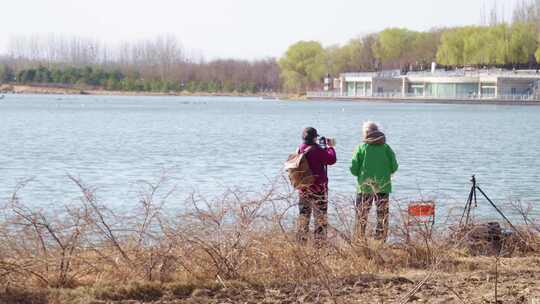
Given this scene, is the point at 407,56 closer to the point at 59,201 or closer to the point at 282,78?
the point at 282,78

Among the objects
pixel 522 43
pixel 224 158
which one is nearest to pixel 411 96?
pixel 522 43

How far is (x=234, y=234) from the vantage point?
9125 millimetres

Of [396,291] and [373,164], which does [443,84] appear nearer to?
[373,164]

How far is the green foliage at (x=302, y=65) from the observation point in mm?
160250

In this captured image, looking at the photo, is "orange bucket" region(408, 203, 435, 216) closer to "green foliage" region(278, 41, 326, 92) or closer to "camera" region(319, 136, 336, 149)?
"camera" region(319, 136, 336, 149)

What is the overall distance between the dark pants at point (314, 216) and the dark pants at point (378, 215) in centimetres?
36

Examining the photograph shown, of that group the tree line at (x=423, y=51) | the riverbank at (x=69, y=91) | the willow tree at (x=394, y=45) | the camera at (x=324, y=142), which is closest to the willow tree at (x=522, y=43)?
the tree line at (x=423, y=51)

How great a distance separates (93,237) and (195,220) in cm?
105

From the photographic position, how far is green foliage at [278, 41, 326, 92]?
160 metres

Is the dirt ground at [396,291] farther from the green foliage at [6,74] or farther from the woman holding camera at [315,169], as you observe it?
the green foliage at [6,74]

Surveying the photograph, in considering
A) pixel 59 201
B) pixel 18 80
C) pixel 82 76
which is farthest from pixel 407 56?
pixel 59 201

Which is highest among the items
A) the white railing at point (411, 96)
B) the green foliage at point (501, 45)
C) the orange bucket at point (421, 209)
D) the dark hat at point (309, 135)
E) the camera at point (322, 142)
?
the green foliage at point (501, 45)

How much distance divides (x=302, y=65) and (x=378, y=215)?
15284 centimetres

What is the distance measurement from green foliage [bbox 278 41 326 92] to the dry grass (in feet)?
493
